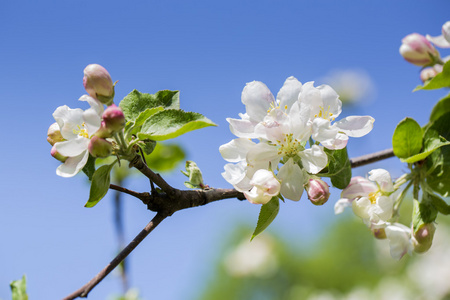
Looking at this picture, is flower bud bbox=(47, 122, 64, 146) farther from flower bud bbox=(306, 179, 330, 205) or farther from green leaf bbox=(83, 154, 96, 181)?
flower bud bbox=(306, 179, 330, 205)

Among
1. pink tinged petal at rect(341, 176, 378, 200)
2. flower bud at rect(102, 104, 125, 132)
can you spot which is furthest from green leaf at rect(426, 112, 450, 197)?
flower bud at rect(102, 104, 125, 132)

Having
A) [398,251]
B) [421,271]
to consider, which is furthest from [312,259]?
[398,251]

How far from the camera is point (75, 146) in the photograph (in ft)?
2.53

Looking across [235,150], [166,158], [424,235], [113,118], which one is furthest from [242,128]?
[166,158]

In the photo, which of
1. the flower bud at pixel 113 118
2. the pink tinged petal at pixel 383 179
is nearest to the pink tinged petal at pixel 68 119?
the flower bud at pixel 113 118

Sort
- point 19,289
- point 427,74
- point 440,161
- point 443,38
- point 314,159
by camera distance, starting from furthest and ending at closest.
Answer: point 427,74
point 443,38
point 19,289
point 440,161
point 314,159

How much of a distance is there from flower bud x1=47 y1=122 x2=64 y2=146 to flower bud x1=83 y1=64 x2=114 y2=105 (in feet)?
0.37

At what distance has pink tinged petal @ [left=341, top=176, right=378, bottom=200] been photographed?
0.94m

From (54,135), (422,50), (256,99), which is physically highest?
(54,135)

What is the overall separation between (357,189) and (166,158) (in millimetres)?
929

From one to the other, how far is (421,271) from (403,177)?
3.02m

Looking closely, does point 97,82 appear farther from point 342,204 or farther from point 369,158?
point 369,158

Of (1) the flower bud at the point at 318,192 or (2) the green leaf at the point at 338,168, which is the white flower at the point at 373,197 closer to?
(2) the green leaf at the point at 338,168

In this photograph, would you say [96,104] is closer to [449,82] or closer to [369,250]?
[449,82]
